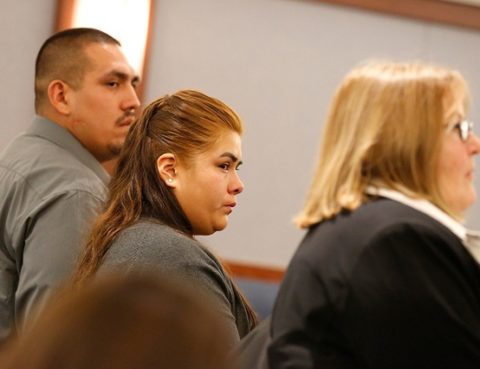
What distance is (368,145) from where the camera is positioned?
1795 millimetres

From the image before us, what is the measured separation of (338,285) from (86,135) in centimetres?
143

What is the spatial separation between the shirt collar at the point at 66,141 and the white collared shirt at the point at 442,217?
1258 millimetres

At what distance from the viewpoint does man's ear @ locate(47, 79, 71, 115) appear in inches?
120

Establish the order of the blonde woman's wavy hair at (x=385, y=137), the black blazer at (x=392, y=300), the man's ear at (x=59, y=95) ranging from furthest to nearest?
the man's ear at (x=59, y=95), the blonde woman's wavy hair at (x=385, y=137), the black blazer at (x=392, y=300)

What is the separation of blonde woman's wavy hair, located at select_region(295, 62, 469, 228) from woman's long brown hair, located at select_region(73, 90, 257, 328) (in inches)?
23.6

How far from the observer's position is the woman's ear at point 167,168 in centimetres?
244

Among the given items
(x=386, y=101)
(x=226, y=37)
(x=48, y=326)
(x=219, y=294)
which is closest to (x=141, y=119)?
(x=219, y=294)

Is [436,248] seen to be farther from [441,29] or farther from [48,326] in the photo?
[441,29]

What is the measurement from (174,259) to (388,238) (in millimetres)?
646

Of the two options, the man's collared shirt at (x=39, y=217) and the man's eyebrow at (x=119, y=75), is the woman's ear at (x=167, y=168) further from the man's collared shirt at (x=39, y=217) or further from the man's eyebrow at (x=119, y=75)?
the man's eyebrow at (x=119, y=75)

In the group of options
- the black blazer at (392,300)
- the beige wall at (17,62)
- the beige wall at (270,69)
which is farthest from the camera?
the beige wall at (270,69)

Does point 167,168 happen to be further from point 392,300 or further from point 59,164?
point 392,300

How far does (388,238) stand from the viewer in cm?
169

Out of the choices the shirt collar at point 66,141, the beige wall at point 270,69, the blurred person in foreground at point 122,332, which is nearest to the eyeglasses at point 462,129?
the blurred person in foreground at point 122,332
